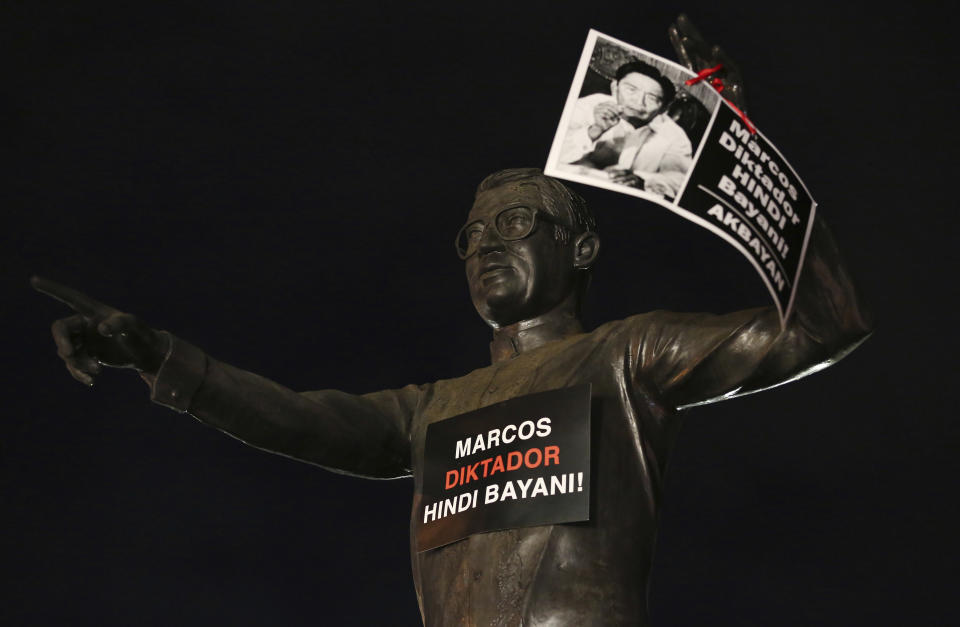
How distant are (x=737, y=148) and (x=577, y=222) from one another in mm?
1462

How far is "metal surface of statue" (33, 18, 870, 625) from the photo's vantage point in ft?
16.5

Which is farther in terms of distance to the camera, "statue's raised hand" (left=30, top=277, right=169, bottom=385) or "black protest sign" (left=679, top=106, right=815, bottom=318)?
"statue's raised hand" (left=30, top=277, right=169, bottom=385)

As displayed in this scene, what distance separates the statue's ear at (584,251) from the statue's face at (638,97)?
56.9 inches

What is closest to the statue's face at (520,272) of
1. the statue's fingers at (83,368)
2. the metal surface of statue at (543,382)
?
the metal surface of statue at (543,382)

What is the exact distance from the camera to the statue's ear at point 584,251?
6047 millimetres

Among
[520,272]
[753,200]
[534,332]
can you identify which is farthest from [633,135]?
[534,332]

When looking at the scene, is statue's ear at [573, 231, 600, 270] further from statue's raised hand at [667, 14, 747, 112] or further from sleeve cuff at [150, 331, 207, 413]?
sleeve cuff at [150, 331, 207, 413]

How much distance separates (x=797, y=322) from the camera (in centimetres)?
494

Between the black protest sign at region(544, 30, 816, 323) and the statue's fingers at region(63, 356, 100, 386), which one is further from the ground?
the black protest sign at region(544, 30, 816, 323)

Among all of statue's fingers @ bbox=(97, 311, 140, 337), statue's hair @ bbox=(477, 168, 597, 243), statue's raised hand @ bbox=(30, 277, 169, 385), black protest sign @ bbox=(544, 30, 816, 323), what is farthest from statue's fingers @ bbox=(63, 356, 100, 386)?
statue's hair @ bbox=(477, 168, 597, 243)

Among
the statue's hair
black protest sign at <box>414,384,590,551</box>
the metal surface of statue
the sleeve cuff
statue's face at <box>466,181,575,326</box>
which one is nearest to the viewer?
the metal surface of statue

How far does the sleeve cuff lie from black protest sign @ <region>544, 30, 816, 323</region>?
63.8 inches

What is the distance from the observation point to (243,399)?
558cm

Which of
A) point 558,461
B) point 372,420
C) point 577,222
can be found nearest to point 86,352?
point 372,420
